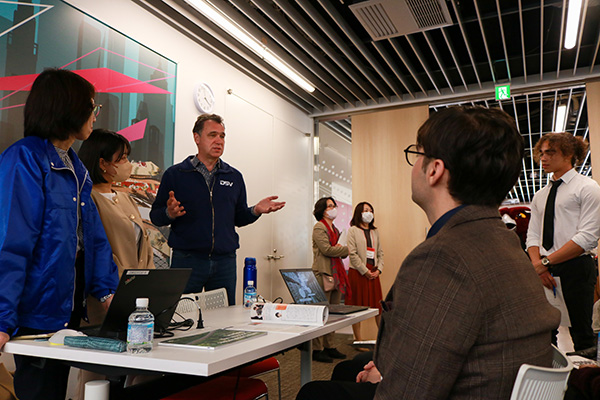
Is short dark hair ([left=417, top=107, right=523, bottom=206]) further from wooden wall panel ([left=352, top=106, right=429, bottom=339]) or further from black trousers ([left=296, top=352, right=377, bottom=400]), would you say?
wooden wall panel ([left=352, top=106, right=429, bottom=339])

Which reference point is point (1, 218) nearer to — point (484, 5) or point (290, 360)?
point (290, 360)

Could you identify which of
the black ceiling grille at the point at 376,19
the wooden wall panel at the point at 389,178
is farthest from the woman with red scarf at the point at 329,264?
the black ceiling grille at the point at 376,19

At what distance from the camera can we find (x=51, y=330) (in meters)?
1.57

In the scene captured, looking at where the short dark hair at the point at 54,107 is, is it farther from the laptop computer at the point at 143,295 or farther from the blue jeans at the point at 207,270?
the blue jeans at the point at 207,270

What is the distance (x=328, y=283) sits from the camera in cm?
479

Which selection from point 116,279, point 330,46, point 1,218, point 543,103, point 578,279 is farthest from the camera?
point 543,103

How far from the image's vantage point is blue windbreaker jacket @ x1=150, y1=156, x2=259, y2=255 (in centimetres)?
293


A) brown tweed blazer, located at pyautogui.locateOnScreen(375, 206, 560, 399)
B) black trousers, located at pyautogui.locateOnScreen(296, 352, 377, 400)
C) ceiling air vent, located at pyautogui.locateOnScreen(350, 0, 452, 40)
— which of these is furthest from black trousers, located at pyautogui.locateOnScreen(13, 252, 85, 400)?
ceiling air vent, located at pyautogui.locateOnScreen(350, 0, 452, 40)

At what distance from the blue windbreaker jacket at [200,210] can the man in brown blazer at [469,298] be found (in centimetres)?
202

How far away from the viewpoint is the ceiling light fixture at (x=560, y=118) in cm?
624

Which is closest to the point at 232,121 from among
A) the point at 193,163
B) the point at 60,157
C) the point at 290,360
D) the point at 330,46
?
the point at 330,46

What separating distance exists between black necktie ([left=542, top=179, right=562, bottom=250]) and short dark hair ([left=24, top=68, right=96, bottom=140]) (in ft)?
9.63

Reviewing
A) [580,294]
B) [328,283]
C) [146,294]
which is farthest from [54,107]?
[328,283]

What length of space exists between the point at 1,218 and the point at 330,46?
4.01 meters
